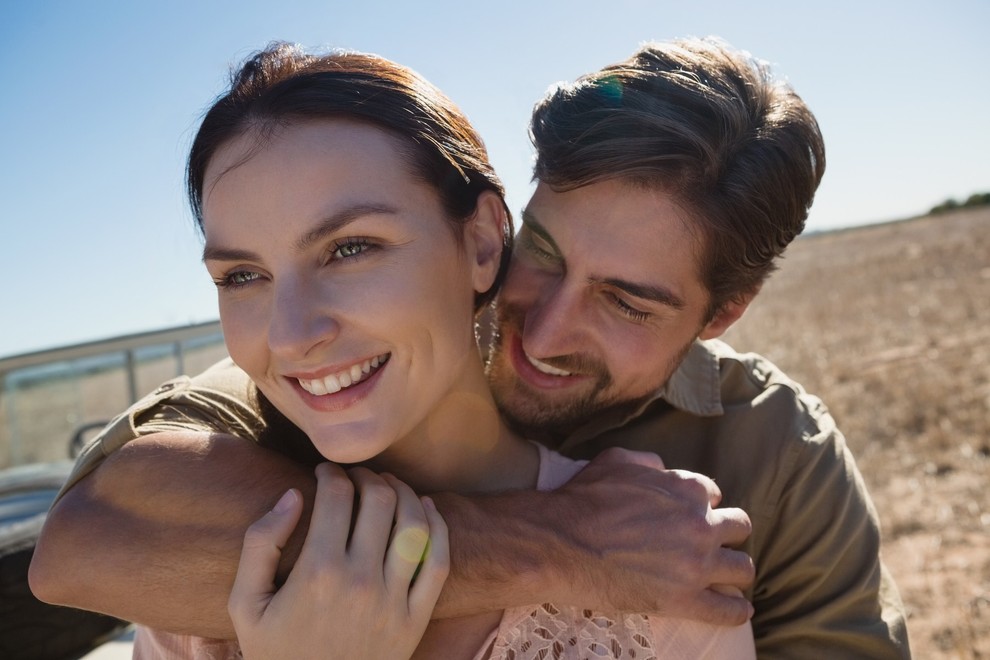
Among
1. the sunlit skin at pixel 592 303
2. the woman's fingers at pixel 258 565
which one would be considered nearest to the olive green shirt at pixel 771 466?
the sunlit skin at pixel 592 303

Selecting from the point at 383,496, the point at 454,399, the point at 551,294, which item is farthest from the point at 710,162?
the point at 383,496

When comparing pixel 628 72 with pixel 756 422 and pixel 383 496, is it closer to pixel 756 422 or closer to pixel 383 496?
pixel 756 422

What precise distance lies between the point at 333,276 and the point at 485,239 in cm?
49

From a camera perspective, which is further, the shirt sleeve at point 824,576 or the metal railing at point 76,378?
the metal railing at point 76,378

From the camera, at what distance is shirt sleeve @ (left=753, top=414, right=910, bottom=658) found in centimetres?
218

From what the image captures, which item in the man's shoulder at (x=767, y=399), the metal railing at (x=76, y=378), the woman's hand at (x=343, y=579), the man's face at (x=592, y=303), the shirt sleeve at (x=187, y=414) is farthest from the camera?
the metal railing at (x=76, y=378)

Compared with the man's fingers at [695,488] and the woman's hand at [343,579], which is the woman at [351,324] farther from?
the man's fingers at [695,488]

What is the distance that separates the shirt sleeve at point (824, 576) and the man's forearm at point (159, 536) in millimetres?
1401

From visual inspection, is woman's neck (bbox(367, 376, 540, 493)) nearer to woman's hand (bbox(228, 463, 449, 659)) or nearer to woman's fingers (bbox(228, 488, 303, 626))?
woman's hand (bbox(228, 463, 449, 659))

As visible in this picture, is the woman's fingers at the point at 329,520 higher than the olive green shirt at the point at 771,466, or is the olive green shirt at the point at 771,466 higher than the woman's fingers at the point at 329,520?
the woman's fingers at the point at 329,520

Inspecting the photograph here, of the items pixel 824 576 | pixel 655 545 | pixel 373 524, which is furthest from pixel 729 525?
→ pixel 373 524

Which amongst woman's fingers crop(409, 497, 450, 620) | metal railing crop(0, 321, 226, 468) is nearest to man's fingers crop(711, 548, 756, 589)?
woman's fingers crop(409, 497, 450, 620)

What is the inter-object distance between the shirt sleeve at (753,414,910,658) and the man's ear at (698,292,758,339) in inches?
20.7

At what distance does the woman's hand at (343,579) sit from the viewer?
1.40m
